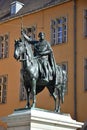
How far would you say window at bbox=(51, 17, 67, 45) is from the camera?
2536 centimetres

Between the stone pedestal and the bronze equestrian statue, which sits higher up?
the bronze equestrian statue

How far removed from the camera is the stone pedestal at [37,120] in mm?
11148

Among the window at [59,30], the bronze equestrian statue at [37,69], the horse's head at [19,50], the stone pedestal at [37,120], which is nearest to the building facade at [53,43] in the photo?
the window at [59,30]

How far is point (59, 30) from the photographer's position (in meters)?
25.9

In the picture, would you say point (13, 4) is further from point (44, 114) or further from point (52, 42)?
point (44, 114)

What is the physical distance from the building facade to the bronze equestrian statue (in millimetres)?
10203

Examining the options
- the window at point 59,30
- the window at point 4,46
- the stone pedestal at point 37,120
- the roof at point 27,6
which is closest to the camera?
the stone pedestal at point 37,120

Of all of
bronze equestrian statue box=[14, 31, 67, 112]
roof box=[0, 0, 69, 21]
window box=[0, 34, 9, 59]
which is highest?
roof box=[0, 0, 69, 21]

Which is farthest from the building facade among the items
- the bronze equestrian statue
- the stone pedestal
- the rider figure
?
the stone pedestal

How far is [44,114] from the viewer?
38.0ft

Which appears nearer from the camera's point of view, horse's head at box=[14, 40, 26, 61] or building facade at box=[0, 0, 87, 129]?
horse's head at box=[14, 40, 26, 61]

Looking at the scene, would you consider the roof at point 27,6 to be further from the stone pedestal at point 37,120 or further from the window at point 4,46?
the stone pedestal at point 37,120

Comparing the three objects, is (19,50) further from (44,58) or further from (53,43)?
(53,43)

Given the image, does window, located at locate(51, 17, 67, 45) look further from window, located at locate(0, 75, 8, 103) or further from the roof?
window, located at locate(0, 75, 8, 103)
